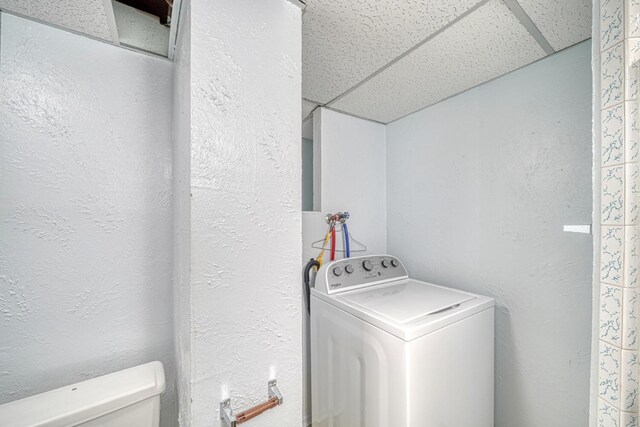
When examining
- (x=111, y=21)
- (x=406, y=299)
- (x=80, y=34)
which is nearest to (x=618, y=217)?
(x=406, y=299)

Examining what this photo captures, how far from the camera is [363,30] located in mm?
903

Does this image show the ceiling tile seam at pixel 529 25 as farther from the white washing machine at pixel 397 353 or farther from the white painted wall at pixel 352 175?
the white washing machine at pixel 397 353

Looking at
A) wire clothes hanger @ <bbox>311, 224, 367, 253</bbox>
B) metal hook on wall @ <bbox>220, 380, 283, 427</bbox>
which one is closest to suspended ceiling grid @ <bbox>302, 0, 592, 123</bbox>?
wire clothes hanger @ <bbox>311, 224, 367, 253</bbox>

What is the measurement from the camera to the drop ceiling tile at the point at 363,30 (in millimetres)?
798

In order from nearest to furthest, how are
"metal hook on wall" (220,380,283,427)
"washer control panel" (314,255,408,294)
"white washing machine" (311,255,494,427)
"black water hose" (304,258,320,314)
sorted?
1. "metal hook on wall" (220,380,283,427)
2. "white washing machine" (311,255,494,427)
3. "washer control panel" (314,255,408,294)
4. "black water hose" (304,258,320,314)

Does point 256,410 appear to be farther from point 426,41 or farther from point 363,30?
point 426,41

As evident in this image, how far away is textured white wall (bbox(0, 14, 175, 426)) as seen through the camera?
80cm

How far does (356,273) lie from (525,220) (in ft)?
2.83

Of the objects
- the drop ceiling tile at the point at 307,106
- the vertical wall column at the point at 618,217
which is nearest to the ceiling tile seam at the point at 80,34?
the drop ceiling tile at the point at 307,106

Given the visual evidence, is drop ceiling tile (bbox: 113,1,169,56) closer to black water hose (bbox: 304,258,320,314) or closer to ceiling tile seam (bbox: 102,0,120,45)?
ceiling tile seam (bbox: 102,0,120,45)

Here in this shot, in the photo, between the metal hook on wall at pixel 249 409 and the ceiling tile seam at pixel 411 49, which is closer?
the metal hook on wall at pixel 249 409

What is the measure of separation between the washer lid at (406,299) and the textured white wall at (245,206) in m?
0.42

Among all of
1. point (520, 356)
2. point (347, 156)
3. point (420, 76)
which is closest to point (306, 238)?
point (347, 156)

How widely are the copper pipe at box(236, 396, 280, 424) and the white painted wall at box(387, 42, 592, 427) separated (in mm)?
1164
